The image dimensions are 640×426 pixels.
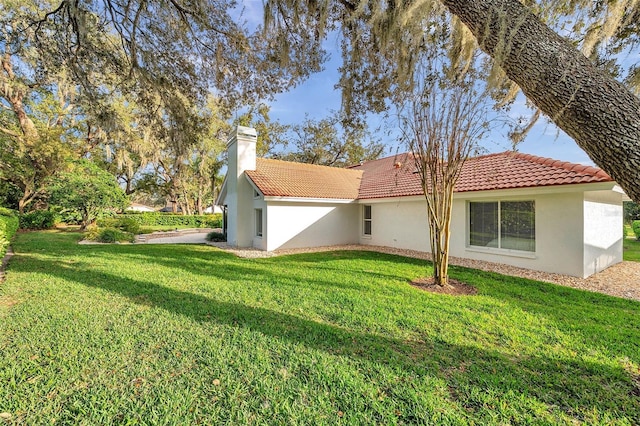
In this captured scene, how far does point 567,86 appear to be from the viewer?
2652 millimetres

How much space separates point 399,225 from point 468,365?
9.74 metres

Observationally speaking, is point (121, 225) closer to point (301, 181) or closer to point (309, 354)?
point (301, 181)

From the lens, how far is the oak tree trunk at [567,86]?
2.46 meters

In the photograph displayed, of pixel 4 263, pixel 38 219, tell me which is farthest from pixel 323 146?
pixel 4 263

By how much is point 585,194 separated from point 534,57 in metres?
7.29

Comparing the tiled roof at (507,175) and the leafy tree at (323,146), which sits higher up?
the leafy tree at (323,146)

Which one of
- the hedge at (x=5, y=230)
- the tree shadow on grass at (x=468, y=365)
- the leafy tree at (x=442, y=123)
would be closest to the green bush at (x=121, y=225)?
the hedge at (x=5, y=230)

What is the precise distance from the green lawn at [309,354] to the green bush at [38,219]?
62.2 ft

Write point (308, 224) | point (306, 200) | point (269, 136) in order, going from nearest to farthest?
point (306, 200)
point (308, 224)
point (269, 136)

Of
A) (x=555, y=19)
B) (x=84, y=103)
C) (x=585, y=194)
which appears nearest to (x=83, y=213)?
(x=84, y=103)

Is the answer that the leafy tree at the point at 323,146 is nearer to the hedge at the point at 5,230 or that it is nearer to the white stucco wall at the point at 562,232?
the white stucco wall at the point at 562,232

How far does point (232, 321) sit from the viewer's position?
4.41 meters

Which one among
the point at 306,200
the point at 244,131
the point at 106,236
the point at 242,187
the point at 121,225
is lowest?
the point at 106,236

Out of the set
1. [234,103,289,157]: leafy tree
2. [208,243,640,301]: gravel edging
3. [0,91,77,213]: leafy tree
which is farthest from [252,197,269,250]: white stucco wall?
[234,103,289,157]: leafy tree
